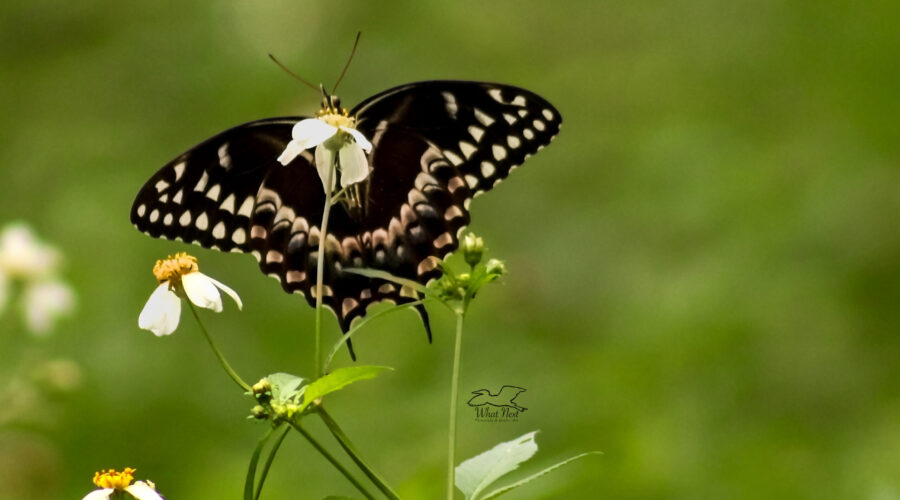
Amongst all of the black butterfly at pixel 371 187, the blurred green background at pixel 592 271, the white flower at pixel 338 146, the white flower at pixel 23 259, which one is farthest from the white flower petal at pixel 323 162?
the white flower at pixel 23 259

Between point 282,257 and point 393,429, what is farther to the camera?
point 393,429

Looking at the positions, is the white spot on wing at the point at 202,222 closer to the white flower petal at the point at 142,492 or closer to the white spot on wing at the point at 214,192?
the white spot on wing at the point at 214,192

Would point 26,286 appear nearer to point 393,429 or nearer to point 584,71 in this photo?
point 393,429

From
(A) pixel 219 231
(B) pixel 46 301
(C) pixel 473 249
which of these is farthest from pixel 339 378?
(B) pixel 46 301

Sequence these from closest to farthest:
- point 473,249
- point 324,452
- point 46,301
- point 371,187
Result: point 324,452, point 473,249, point 371,187, point 46,301

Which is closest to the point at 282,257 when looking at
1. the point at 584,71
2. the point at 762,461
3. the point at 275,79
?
the point at 762,461

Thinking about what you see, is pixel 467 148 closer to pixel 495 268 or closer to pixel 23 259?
pixel 495 268

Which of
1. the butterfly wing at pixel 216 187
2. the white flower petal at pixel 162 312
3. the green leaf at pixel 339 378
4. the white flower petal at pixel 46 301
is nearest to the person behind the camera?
the green leaf at pixel 339 378
